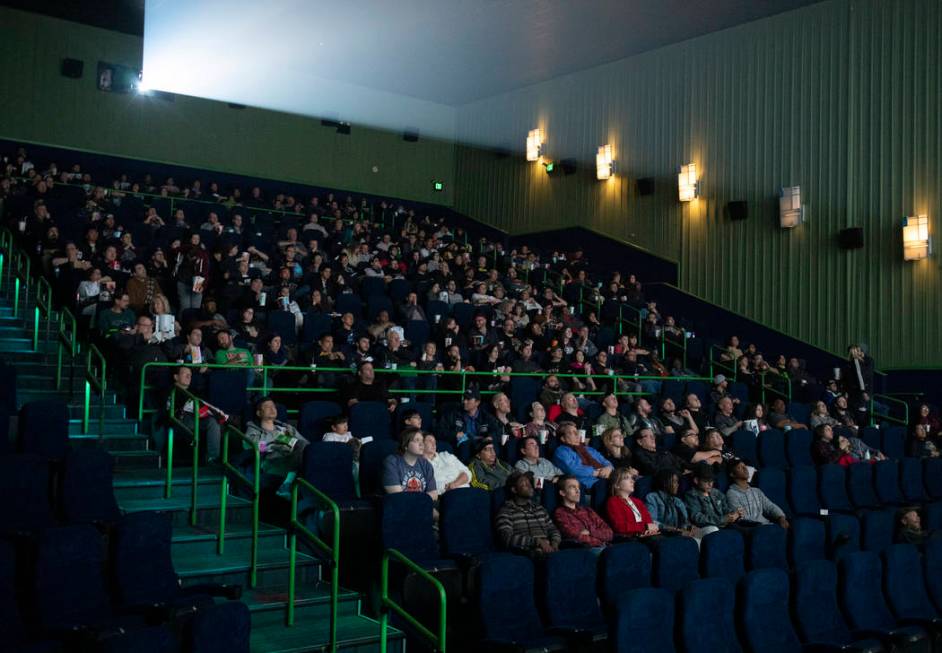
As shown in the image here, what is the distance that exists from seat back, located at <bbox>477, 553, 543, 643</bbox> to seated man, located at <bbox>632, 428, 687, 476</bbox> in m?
3.07

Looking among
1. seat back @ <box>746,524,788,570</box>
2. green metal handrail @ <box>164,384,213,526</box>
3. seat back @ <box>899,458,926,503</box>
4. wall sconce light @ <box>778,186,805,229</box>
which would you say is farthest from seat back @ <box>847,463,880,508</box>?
wall sconce light @ <box>778,186,805,229</box>

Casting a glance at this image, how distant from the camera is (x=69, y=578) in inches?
143

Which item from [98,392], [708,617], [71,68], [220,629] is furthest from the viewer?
[71,68]

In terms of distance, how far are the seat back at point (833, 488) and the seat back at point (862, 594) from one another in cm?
244

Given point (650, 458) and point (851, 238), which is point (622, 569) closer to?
point (650, 458)

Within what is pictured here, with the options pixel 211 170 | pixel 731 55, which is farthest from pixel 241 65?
pixel 731 55

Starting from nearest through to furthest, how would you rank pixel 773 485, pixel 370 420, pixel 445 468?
1. pixel 445 468
2. pixel 370 420
3. pixel 773 485

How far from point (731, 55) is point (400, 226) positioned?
669 centimetres

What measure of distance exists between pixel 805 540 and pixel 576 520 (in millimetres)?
1569

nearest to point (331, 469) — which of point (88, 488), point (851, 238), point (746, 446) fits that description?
point (88, 488)

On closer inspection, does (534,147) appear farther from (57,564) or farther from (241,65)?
(57,564)

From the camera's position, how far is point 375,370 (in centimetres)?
770

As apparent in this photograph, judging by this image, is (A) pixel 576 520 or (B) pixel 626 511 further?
(B) pixel 626 511

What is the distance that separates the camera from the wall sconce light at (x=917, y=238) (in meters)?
11.6
